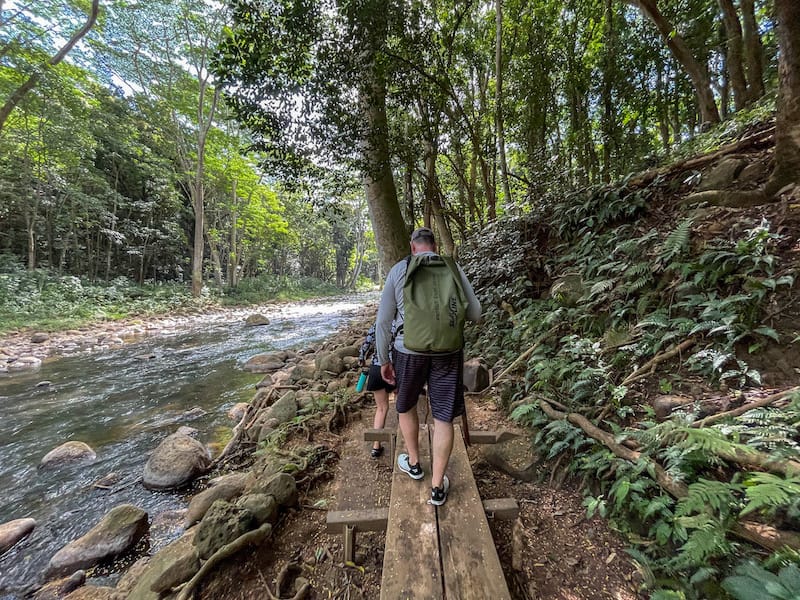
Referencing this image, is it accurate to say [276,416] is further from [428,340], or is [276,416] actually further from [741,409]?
[741,409]

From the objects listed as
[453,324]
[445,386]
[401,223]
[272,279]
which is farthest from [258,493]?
[272,279]

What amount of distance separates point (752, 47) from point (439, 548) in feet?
34.2

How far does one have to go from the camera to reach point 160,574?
7.29 feet

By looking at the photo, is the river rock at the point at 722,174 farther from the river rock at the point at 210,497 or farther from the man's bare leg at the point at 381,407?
the river rock at the point at 210,497

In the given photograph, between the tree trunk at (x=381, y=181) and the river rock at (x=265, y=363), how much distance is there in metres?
4.40

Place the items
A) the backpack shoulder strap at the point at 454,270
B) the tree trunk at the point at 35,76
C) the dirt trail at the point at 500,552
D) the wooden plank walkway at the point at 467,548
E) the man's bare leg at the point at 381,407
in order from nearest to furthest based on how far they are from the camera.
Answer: the wooden plank walkway at the point at 467,548
the dirt trail at the point at 500,552
the backpack shoulder strap at the point at 454,270
the man's bare leg at the point at 381,407
the tree trunk at the point at 35,76

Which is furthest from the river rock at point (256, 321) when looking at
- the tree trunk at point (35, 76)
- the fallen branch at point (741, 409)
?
the fallen branch at point (741, 409)

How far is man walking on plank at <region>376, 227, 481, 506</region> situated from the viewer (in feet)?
7.11

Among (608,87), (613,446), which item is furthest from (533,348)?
(608,87)

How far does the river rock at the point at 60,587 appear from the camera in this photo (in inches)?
103

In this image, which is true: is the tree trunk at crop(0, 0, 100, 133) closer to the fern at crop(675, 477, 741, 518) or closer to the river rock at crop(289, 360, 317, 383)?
the river rock at crop(289, 360, 317, 383)

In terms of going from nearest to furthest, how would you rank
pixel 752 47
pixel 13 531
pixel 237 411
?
pixel 13 531 → pixel 237 411 → pixel 752 47

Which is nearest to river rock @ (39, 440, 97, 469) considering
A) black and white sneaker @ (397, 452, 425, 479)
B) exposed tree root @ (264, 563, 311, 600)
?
exposed tree root @ (264, 563, 311, 600)

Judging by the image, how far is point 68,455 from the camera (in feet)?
14.8
